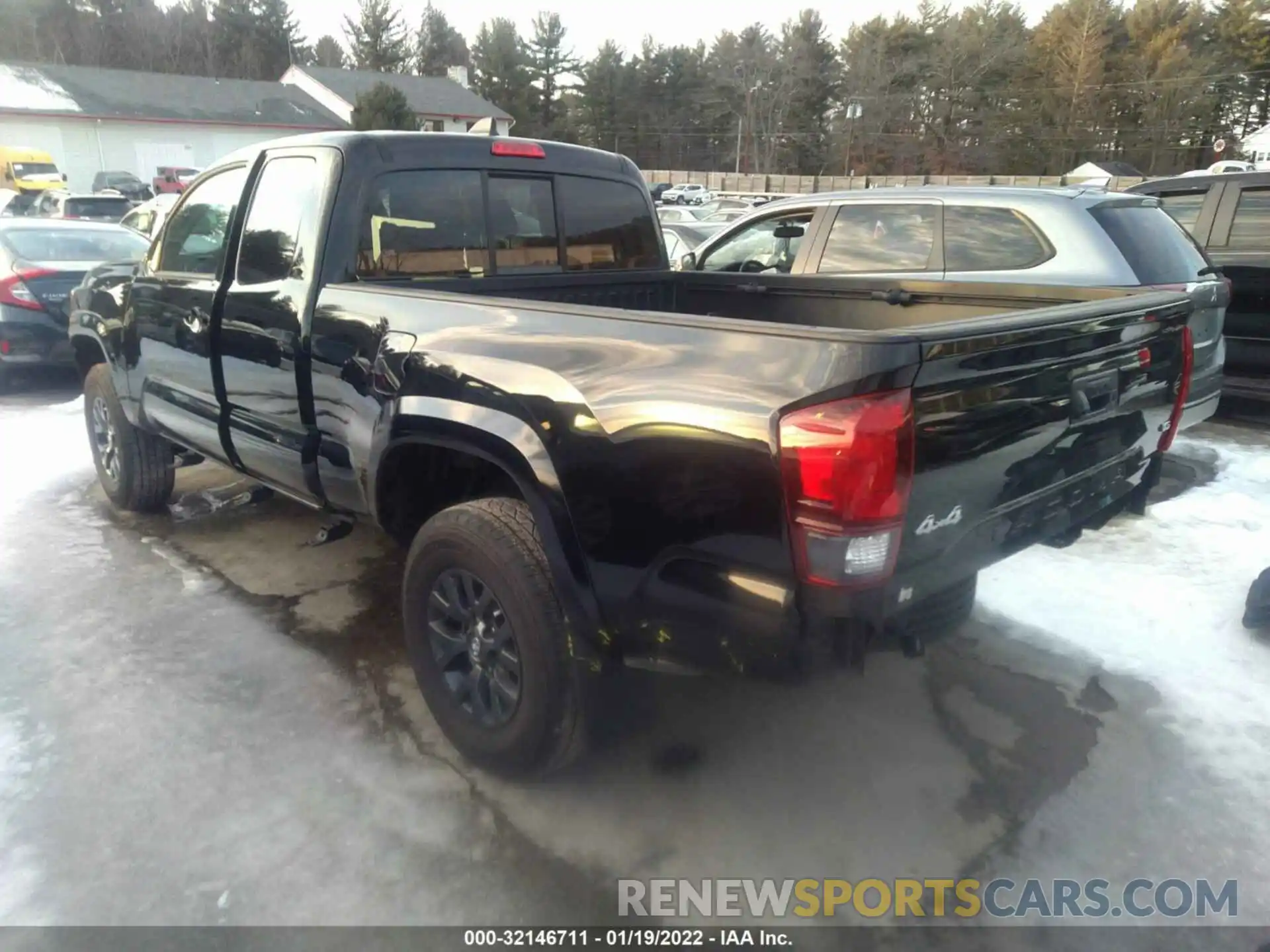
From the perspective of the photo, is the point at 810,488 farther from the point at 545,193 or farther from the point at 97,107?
the point at 97,107

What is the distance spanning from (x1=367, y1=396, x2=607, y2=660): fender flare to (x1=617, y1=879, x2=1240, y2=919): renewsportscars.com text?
0.68 metres

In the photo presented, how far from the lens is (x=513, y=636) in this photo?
2.55 m

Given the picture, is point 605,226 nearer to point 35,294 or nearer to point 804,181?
point 35,294

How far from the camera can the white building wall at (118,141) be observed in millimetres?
41031

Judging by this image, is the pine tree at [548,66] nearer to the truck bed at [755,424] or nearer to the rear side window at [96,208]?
the rear side window at [96,208]

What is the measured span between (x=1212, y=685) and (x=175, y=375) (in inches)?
183

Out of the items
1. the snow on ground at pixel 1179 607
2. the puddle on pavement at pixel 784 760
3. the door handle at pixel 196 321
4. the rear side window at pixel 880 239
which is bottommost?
the puddle on pavement at pixel 784 760

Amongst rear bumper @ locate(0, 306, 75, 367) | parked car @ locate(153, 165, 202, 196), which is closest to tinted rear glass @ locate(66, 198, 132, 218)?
rear bumper @ locate(0, 306, 75, 367)

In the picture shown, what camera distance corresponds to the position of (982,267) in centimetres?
545

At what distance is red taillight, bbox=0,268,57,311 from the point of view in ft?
25.2

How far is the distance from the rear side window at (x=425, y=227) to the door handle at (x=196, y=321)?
1.04 m

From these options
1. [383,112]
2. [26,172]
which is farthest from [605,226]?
[383,112]

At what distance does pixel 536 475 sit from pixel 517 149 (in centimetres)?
188

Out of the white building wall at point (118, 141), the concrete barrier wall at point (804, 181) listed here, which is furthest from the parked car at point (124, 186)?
the concrete barrier wall at point (804, 181)
